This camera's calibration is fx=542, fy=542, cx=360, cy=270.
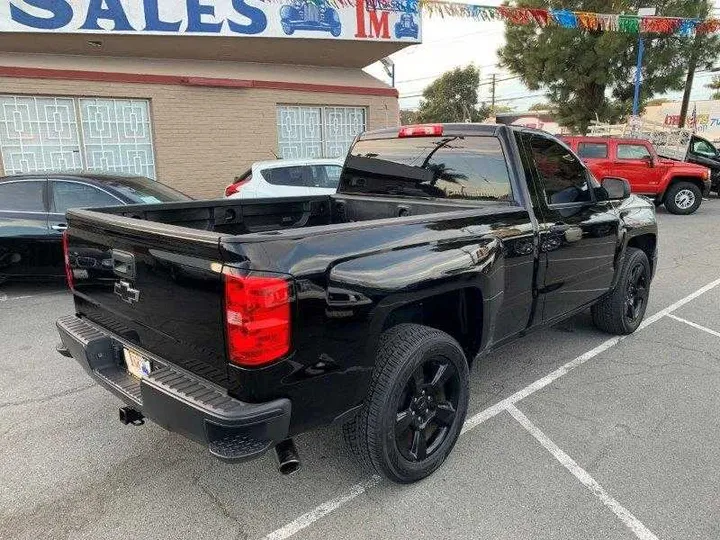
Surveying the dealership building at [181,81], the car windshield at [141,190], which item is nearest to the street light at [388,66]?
the dealership building at [181,81]

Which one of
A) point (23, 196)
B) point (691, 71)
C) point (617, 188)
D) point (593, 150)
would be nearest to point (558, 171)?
point (617, 188)

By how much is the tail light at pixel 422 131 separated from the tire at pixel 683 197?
12831 mm

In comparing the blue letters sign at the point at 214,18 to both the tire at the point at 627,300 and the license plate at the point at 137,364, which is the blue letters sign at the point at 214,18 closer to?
the tire at the point at 627,300

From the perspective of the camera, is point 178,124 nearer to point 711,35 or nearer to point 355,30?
point 355,30

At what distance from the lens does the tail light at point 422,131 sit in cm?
371

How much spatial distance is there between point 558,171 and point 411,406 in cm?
212

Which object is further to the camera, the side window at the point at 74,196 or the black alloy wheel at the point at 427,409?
the side window at the point at 74,196

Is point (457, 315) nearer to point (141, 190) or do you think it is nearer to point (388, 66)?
point (141, 190)

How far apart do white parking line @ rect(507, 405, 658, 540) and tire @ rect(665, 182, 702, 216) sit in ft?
42.9

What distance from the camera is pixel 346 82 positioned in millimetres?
13820

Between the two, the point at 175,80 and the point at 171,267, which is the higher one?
the point at 175,80

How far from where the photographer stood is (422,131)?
3.80m

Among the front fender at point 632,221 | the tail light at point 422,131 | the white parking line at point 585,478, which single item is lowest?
the white parking line at point 585,478

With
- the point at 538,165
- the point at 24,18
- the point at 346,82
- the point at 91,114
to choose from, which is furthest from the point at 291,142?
the point at 538,165
